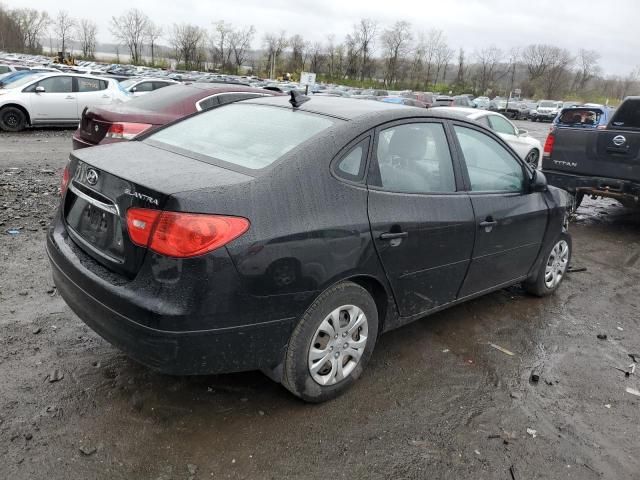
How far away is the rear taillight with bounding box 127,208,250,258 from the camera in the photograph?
241 centimetres

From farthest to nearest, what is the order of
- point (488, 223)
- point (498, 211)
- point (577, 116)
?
point (577, 116), point (498, 211), point (488, 223)

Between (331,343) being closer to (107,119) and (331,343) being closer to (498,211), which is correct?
(498,211)

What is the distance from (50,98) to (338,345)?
13520 mm

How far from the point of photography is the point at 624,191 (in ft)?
23.9

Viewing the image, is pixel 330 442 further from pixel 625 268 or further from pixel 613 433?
pixel 625 268

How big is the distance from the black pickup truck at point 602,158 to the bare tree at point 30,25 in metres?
94.0

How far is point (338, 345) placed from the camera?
3.04 metres

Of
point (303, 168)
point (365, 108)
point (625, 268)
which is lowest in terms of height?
point (625, 268)

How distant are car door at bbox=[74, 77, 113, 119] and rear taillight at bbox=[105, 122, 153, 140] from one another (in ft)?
26.9

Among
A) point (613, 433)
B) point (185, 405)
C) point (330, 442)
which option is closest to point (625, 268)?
point (613, 433)

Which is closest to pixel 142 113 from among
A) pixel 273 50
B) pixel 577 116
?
pixel 577 116

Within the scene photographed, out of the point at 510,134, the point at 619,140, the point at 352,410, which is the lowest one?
the point at 352,410

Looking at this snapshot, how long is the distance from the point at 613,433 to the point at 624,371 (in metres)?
0.86

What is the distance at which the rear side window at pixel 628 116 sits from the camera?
8.12 metres
